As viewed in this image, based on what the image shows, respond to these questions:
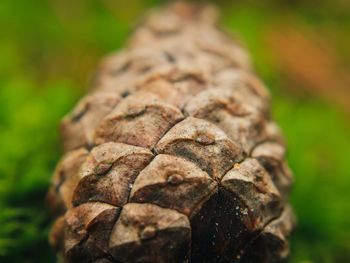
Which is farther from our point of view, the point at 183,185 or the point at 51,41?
the point at 51,41

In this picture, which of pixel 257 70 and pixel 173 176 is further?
pixel 257 70

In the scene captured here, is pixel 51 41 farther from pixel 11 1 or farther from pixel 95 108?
pixel 95 108

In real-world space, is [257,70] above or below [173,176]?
below

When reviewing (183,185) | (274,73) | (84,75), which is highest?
(183,185)

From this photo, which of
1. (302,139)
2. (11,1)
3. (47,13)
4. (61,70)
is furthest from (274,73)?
(11,1)

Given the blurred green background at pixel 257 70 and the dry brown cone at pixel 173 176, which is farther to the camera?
the blurred green background at pixel 257 70
